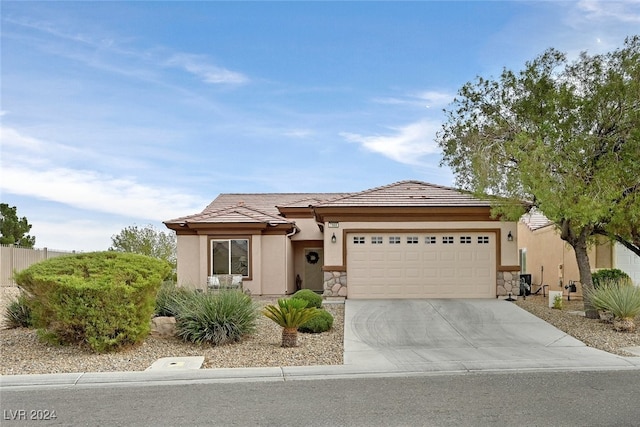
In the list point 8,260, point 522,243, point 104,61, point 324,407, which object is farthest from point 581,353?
point 8,260

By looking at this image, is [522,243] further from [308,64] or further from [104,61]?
[104,61]

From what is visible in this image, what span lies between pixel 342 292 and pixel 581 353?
8.69m

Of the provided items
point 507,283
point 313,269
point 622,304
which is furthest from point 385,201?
point 622,304

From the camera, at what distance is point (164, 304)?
13227 mm

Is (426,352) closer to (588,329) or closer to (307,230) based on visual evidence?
(588,329)

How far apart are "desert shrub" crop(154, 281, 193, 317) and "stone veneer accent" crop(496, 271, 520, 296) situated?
33.3ft

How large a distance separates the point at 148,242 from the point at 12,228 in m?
8.32

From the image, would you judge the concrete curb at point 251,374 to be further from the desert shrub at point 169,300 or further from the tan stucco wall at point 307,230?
the tan stucco wall at point 307,230

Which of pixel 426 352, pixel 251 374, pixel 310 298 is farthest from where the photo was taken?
pixel 310 298

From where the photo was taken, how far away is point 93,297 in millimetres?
10555

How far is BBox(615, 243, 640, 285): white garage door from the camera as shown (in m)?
21.4

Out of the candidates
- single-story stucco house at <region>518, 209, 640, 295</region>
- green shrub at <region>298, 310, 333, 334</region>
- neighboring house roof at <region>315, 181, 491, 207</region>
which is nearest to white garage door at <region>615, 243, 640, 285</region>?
single-story stucco house at <region>518, 209, 640, 295</region>

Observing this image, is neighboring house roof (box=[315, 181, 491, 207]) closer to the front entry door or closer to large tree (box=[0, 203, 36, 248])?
the front entry door

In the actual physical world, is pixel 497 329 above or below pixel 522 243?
below
